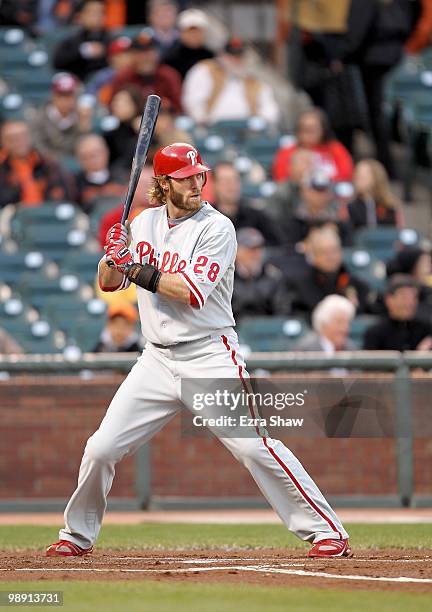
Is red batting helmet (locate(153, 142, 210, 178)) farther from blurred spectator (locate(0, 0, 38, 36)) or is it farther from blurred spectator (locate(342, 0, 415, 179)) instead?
blurred spectator (locate(0, 0, 38, 36))

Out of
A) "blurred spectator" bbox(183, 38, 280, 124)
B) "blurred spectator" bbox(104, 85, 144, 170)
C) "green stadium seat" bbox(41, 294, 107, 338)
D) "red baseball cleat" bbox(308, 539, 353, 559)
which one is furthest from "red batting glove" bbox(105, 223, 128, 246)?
"blurred spectator" bbox(183, 38, 280, 124)

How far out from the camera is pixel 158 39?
14.2m

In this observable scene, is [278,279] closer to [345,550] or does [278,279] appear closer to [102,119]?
[102,119]

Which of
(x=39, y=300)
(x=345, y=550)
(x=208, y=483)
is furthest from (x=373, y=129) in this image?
(x=345, y=550)

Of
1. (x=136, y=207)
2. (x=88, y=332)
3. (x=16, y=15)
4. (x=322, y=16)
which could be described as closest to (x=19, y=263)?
(x=88, y=332)

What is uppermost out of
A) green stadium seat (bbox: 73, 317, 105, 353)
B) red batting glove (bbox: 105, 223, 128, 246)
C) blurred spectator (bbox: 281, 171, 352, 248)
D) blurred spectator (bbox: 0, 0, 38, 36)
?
blurred spectator (bbox: 0, 0, 38, 36)

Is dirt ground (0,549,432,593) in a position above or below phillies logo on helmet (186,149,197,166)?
below

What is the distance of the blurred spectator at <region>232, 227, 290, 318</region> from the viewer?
1128 cm

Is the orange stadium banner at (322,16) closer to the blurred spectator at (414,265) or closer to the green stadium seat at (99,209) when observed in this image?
the green stadium seat at (99,209)

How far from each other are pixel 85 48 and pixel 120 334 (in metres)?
4.30

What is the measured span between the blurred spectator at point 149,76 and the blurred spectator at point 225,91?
0.15 m

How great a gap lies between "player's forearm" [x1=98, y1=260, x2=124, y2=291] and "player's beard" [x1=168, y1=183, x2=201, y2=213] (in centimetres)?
41

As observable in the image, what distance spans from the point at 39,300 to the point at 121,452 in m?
5.46

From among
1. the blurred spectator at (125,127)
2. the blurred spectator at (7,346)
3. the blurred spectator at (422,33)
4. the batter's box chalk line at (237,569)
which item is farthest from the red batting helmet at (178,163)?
the blurred spectator at (422,33)
